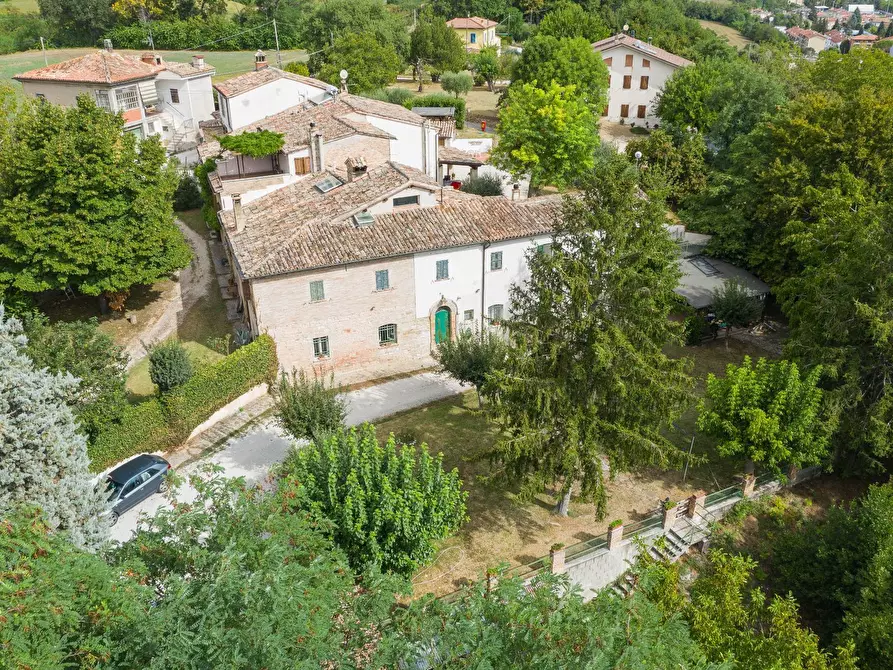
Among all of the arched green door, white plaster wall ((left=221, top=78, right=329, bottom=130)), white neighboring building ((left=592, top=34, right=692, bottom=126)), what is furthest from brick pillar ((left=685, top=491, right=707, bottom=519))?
white neighboring building ((left=592, top=34, right=692, bottom=126))

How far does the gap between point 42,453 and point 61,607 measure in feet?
23.7

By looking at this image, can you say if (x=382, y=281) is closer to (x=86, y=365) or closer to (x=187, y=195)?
(x=86, y=365)

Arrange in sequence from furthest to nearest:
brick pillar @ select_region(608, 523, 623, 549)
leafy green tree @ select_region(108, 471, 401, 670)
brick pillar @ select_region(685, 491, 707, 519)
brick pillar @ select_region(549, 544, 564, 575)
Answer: brick pillar @ select_region(685, 491, 707, 519) → brick pillar @ select_region(608, 523, 623, 549) → brick pillar @ select_region(549, 544, 564, 575) → leafy green tree @ select_region(108, 471, 401, 670)

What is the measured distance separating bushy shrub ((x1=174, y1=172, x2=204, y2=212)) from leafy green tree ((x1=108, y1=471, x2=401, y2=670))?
129ft

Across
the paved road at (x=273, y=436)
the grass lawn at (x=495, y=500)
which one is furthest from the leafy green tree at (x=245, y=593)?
the paved road at (x=273, y=436)

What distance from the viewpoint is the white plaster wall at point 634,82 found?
235 ft

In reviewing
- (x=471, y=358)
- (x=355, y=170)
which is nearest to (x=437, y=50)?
(x=355, y=170)

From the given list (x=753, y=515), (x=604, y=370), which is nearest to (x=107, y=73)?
(x=604, y=370)

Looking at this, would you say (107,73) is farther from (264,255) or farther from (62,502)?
(62,502)

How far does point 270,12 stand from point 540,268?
330ft

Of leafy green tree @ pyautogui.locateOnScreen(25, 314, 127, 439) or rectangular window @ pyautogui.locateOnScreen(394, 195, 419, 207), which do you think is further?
rectangular window @ pyautogui.locateOnScreen(394, 195, 419, 207)

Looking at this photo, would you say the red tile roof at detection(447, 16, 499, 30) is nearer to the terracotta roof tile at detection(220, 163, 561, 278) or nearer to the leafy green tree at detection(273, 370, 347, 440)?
the terracotta roof tile at detection(220, 163, 561, 278)

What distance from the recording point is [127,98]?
54.6 metres

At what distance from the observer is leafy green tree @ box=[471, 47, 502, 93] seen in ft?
291
